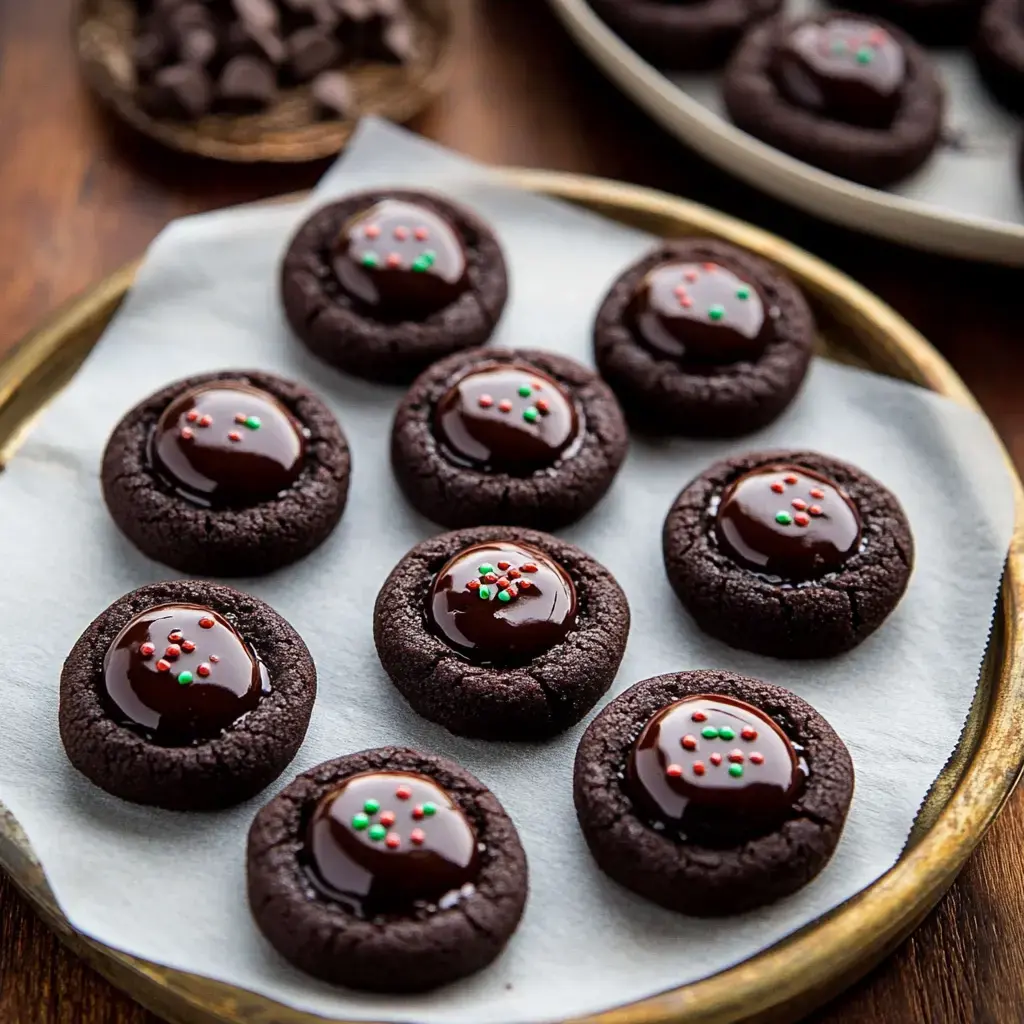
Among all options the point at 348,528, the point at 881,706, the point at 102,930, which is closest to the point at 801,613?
the point at 881,706

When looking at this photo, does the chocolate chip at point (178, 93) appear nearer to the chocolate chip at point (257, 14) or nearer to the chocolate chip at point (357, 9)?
the chocolate chip at point (257, 14)

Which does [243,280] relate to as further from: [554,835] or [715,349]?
[554,835]

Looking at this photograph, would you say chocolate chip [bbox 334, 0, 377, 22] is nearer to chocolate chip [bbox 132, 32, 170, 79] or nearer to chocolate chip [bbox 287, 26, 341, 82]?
chocolate chip [bbox 287, 26, 341, 82]

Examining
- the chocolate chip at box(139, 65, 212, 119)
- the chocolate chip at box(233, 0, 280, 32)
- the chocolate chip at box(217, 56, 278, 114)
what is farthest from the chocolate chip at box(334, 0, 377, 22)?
the chocolate chip at box(139, 65, 212, 119)

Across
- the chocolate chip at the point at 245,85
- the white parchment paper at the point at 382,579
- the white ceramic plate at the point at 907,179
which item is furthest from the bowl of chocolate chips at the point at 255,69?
the white ceramic plate at the point at 907,179

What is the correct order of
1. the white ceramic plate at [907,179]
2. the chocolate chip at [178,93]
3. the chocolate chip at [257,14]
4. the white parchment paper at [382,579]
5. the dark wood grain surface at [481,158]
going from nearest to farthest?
the white parchment paper at [382,579], the white ceramic plate at [907,179], the dark wood grain surface at [481,158], the chocolate chip at [178,93], the chocolate chip at [257,14]

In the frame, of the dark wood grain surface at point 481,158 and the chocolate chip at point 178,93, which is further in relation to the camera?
the chocolate chip at point 178,93

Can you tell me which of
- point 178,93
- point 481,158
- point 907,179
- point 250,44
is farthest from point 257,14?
point 907,179
